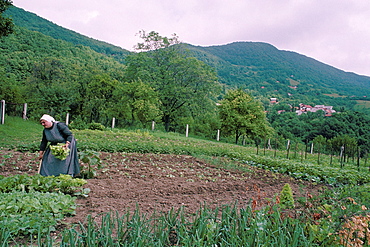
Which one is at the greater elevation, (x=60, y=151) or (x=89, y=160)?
(x=60, y=151)

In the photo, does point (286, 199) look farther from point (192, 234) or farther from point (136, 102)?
point (136, 102)

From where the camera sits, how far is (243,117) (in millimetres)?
29734

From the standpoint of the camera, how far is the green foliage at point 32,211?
2830mm

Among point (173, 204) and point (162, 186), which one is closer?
point (173, 204)

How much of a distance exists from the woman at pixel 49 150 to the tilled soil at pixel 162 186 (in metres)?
0.57

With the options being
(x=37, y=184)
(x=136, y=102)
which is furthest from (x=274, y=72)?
(x=37, y=184)

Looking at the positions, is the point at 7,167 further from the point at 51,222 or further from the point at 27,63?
the point at 27,63

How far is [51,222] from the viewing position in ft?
10.0

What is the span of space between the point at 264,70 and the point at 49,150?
13304 cm

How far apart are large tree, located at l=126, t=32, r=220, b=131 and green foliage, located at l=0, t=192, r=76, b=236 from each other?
85.9 feet

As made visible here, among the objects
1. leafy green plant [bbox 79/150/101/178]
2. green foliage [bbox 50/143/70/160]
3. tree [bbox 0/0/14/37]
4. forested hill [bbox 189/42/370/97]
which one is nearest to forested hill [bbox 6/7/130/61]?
forested hill [bbox 189/42/370/97]

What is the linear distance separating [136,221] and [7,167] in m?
5.29

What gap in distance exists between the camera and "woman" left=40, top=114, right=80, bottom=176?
503 centimetres

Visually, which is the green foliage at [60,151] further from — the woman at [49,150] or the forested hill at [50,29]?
the forested hill at [50,29]
